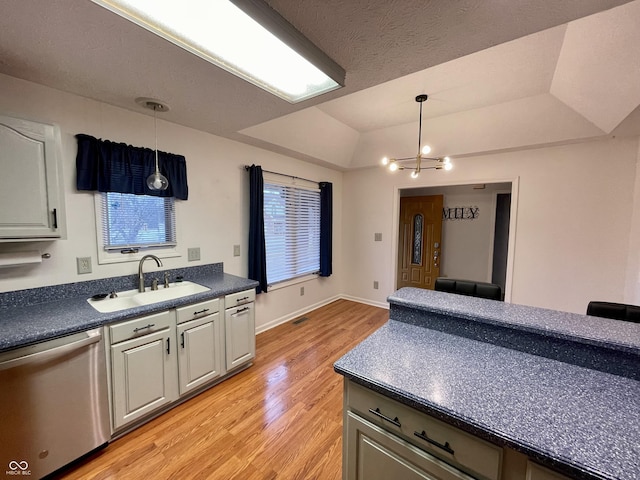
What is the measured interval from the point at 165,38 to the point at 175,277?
6.45ft

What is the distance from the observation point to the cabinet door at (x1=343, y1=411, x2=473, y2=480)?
38.1 inches

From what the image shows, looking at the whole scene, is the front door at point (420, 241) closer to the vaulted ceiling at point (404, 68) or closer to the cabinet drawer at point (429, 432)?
the vaulted ceiling at point (404, 68)

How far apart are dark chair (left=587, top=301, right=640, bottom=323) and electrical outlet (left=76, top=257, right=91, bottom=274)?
12.2 feet

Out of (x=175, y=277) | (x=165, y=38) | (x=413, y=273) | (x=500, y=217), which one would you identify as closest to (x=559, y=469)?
(x=165, y=38)

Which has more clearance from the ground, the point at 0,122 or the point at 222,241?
the point at 0,122

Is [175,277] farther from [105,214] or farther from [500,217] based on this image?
[500,217]

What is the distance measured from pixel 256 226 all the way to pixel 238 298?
3.23ft

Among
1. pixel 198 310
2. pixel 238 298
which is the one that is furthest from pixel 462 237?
pixel 198 310

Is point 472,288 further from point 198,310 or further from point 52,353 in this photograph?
point 52,353

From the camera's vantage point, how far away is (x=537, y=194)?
3193 millimetres

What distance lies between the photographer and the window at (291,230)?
11.5 feet

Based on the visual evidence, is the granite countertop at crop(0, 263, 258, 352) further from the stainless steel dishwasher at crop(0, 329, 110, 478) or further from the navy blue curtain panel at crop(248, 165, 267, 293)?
the navy blue curtain panel at crop(248, 165, 267, 293)

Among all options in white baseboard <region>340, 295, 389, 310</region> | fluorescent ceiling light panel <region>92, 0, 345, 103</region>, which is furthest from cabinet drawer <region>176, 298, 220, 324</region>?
white baseboard <region>340, 295, 389, 310</region>

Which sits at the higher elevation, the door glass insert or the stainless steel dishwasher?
the door glass insert
